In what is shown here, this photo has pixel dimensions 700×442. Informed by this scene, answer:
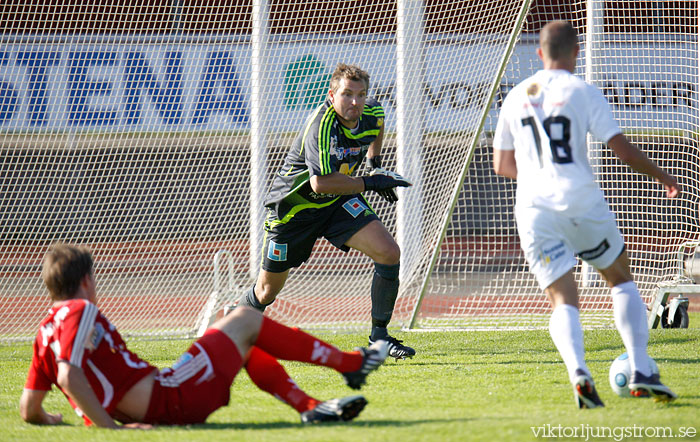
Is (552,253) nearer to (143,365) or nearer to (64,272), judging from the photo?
(143,365)

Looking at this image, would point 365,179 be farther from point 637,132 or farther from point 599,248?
point 637,132

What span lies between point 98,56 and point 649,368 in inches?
258

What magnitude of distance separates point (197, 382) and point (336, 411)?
22.0 inches

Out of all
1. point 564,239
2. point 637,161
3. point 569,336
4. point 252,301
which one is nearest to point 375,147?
point 252,301

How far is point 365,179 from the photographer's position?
4836 millimetres

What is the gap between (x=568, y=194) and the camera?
343cm

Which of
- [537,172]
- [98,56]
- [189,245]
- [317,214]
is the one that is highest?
[98,56]

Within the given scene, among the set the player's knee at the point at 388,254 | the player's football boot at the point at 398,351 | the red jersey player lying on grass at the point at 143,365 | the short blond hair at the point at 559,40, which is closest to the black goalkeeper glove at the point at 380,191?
the player's knee at the point at 388,254

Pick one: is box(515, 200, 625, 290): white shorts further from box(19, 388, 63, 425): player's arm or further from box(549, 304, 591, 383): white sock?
box(19, 388, 63, 425): player's arm

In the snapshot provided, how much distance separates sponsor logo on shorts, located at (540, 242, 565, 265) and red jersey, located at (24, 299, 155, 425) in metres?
1.74

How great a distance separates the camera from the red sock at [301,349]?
10.5 feet

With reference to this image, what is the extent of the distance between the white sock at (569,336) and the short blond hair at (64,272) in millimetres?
2020

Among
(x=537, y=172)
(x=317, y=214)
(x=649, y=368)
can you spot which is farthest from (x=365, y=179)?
(x=649, y=368)

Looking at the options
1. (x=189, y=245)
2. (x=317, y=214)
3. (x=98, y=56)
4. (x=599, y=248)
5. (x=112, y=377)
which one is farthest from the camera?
(x=189, y=245)
